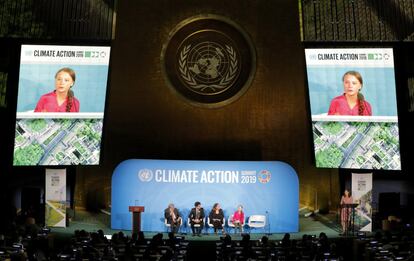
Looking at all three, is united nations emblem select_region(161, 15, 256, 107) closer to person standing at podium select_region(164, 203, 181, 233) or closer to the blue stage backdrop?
the blue stage backdrop

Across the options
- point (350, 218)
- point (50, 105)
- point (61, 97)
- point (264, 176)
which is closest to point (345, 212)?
point (350, 218)

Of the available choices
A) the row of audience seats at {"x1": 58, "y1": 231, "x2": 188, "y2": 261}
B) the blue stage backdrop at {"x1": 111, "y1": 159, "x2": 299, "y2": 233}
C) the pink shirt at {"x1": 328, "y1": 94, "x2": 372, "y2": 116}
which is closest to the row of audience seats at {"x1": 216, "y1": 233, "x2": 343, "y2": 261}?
the row of audience seats at {"x1": 58, "y1": 231, "x2": 188, "y2": 261}

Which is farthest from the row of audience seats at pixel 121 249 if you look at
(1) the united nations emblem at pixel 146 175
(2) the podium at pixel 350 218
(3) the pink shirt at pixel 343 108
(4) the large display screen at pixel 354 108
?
(3) the pink shirt at pixel 343 108

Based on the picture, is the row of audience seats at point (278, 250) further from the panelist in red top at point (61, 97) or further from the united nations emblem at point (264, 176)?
the panelist in red top at point (61, 97)

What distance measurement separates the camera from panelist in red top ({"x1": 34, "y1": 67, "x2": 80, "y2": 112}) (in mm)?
22109

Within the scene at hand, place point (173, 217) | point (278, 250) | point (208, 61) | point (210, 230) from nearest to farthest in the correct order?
1. point (278, 250)
2. point (173, 217)
3. point (210, 230)
4. point (208, 61)

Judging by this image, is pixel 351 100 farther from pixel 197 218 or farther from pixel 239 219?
pixel 197 218

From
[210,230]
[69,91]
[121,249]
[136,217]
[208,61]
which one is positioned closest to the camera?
[121,249]

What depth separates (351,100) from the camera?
2216 centimetres

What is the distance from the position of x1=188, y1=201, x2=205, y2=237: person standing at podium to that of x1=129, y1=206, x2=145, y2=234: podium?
1.33m

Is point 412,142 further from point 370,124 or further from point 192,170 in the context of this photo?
point 192,170

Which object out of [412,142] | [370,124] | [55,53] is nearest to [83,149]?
[55,53]

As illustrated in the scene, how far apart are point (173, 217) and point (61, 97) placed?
4.71 meters

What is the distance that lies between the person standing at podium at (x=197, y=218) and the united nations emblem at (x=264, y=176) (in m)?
1.76
